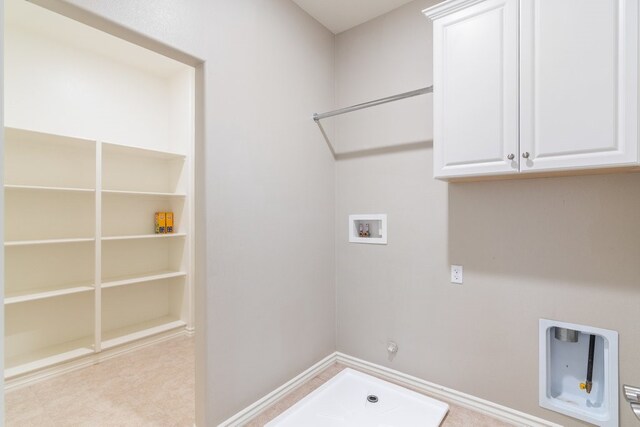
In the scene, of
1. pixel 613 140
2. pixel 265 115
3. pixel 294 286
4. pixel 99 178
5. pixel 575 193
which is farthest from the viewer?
pixel 99 178

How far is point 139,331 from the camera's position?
303 cm

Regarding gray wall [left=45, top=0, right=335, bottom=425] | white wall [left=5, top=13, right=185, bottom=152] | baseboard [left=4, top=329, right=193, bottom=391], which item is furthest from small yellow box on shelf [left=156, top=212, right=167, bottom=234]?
gray wall [left=45, top=0, right=335, bottom=425]

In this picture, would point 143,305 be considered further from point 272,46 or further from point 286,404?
point 272,46

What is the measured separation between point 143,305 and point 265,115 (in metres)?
2.65

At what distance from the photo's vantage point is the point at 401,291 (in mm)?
2193

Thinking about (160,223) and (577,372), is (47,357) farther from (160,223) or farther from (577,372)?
(577,372)

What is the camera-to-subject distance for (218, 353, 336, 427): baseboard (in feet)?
5.70

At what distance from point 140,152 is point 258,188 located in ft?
6.46

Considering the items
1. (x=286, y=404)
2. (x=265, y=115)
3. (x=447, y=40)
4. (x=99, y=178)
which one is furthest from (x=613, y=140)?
(x=99, y=178)

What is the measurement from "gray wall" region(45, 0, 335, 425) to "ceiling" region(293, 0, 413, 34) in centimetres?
8

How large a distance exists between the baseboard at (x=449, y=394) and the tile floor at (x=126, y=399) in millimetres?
42

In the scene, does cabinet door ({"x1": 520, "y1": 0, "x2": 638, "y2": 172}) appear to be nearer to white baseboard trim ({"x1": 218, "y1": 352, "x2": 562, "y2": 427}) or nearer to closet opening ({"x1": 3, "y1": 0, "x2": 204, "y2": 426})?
white baseboard trim ({"x1": 218, "y1": 352, "x2": 562, "y2": 427})

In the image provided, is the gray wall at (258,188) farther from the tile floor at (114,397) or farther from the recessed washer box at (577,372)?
the recessed washer box at (577,372)

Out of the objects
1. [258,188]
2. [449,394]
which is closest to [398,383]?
[449,394]
